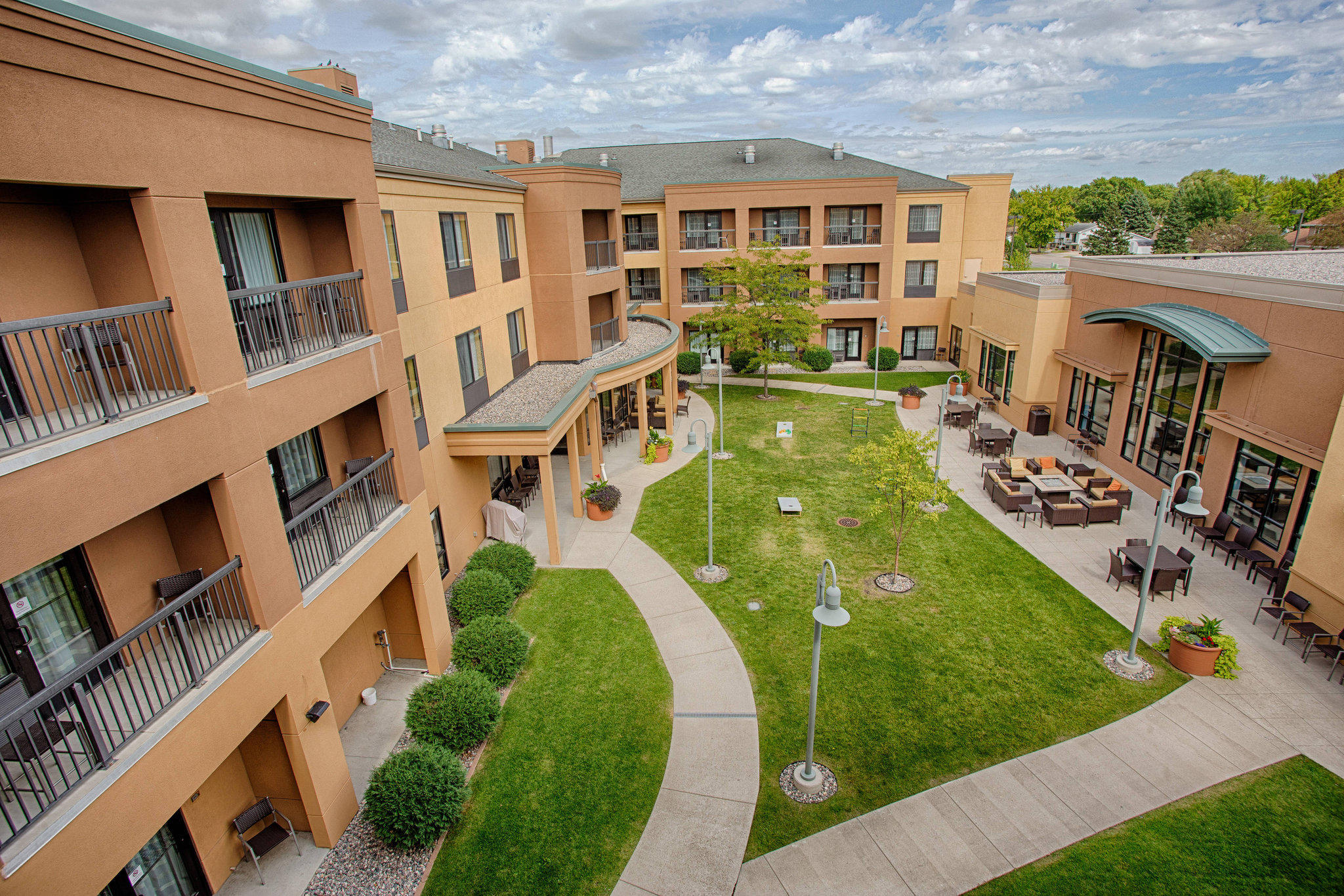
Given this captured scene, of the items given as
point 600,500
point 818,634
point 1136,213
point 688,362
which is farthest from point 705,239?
→ point 1136,213

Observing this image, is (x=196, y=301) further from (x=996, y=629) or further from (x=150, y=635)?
(x=996, y=629)

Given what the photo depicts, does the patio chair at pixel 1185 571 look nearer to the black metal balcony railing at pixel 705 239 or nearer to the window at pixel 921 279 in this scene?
the window at pixel 921 279

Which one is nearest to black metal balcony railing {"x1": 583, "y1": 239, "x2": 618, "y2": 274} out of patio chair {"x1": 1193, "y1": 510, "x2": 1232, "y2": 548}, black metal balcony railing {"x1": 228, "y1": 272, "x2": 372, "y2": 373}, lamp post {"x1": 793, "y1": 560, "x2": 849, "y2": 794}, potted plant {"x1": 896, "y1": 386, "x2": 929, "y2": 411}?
black metal balcony railing {"x1": 228, "y1": 272, "x2": 372, "y2": 373}

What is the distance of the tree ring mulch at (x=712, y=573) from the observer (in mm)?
17094

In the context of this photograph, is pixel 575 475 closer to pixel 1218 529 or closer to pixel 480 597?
pixel 480 597

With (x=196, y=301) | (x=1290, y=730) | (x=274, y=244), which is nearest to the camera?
(x=196, y=301)

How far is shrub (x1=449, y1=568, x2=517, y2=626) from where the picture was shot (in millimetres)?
14922

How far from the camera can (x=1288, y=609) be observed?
13.9 metres

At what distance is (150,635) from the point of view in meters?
7.50

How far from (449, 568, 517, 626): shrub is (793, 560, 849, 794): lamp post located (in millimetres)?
7187

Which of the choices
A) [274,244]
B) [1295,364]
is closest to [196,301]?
[274,244]

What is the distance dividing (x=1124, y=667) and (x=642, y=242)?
3357cm

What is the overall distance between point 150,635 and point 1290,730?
1707 cm

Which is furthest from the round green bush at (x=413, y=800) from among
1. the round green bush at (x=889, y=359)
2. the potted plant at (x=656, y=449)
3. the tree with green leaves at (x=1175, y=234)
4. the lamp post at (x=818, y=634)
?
the tree with green leaves at (x=1175, y=234)
